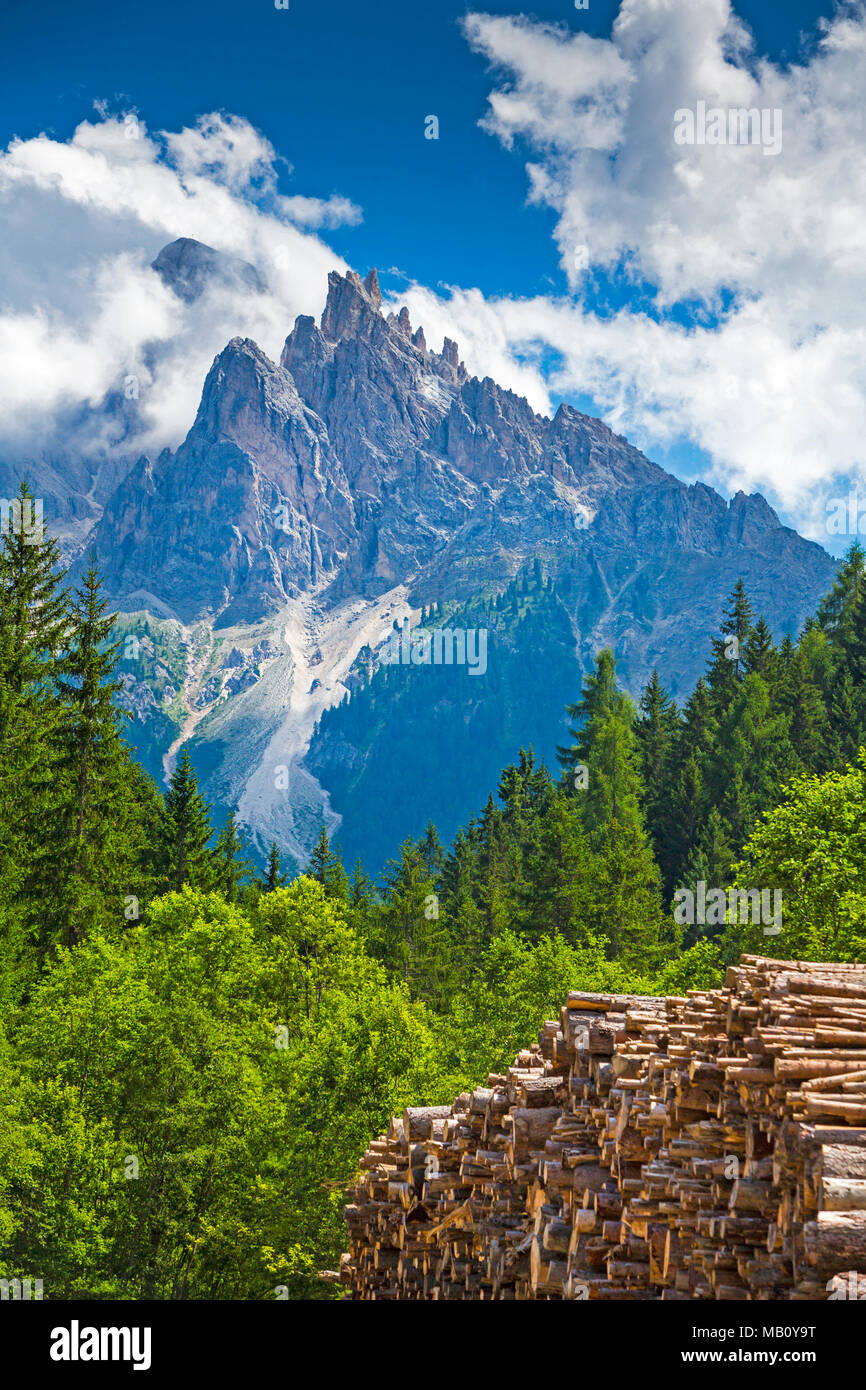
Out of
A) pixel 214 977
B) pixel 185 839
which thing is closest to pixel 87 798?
pixel 214 977

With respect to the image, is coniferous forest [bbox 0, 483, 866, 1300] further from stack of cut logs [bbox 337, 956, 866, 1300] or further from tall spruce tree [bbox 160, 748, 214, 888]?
stack of cut logs [bbox 337, 956, 866, 1300]

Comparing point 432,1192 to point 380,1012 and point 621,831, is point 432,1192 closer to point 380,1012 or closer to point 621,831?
point 380,1012

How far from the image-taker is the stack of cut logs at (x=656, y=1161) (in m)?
7.84

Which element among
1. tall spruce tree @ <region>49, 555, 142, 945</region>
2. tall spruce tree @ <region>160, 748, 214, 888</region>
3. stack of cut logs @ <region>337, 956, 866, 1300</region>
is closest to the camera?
stack of cut logs @ <region>337, 956, 866, 1300</region>

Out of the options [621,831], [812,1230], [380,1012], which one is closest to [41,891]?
[380,1012]

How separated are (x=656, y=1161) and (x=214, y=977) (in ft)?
106

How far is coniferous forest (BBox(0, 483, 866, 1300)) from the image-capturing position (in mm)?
29438

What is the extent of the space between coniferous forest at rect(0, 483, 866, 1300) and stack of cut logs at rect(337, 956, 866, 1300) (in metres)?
11.4

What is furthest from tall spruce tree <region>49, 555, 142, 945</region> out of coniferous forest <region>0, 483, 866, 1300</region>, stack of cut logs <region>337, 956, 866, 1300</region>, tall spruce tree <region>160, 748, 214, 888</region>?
stack of cut logs <region>337, 956, 866, 1300</region>

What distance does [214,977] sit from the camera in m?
39.8

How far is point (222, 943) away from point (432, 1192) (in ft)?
90.7

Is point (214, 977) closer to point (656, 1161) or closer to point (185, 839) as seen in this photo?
point (185, 839)

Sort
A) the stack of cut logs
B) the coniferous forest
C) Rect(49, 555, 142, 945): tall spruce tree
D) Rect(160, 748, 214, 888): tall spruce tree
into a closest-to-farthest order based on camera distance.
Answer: the stack of cut logs, the coniferous forest, Rect(49, 555, 142, 945): tall spruce tree, Rect(160, 748, 214, 888): tall spruce tree

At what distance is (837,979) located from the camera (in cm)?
1010
